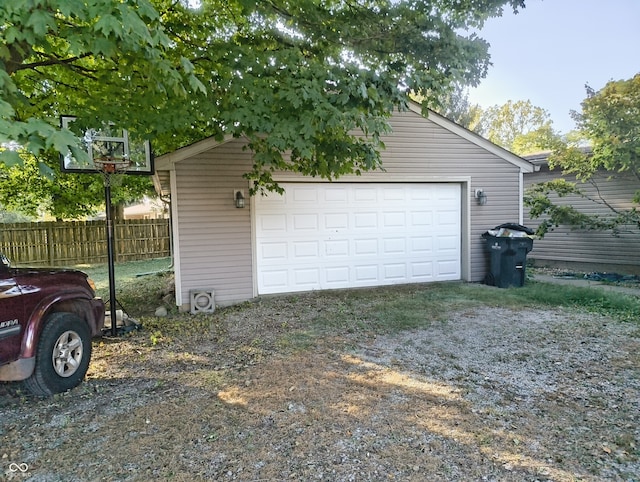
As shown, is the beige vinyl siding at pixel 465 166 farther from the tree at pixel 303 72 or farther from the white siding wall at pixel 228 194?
the tree at pixel 303 72

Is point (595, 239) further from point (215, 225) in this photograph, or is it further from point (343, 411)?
point (343, 411)

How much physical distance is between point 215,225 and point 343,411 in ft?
15.1

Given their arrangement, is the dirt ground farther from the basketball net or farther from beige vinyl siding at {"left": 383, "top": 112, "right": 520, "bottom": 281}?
beige vinyl siding at {"left": 383, "top": 112, "right": 520, "bottom": 281}

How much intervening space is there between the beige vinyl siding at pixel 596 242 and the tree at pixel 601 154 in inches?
4.9

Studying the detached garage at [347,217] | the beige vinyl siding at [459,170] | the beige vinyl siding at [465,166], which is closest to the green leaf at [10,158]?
the detached garage at [347,217]

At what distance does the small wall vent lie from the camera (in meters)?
6.73

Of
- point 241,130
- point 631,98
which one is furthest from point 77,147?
point 631,98

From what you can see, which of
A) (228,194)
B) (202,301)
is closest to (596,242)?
(228,194)

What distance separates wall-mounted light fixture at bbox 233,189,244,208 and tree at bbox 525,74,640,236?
7.02 meters

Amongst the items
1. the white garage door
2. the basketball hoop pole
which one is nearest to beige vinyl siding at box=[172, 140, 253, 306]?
the white garage door

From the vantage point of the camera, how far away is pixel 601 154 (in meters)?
8.76

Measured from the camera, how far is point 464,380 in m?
3.73

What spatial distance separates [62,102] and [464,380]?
704 cm

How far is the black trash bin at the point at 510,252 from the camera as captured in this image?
809 cm
